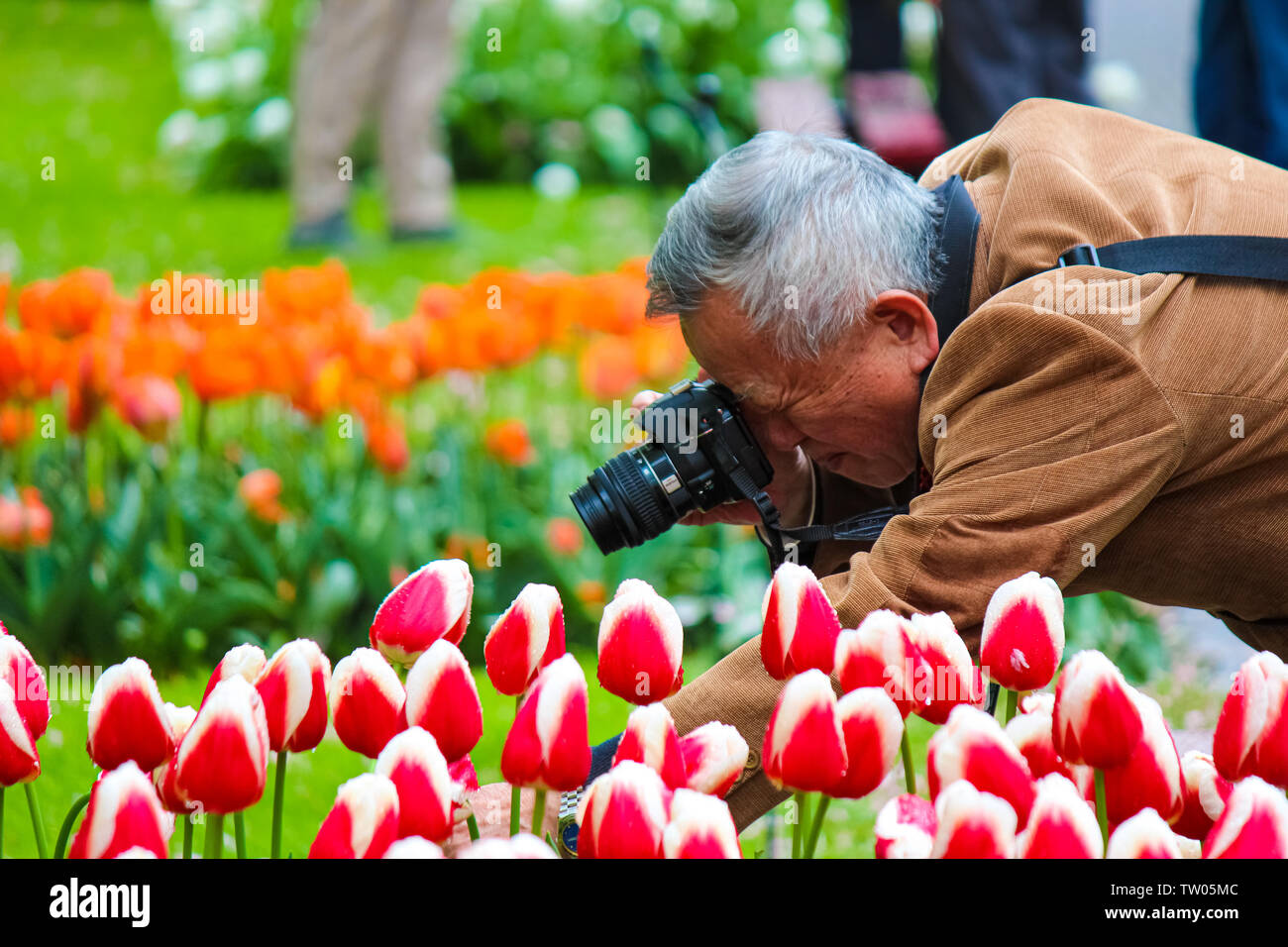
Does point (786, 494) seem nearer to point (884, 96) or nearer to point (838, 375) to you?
point (838, 375)

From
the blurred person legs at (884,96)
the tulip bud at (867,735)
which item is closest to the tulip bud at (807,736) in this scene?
the tulip bud at (867,735)

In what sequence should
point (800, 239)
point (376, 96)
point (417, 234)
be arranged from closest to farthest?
point (800, 239), point (376, 96), point (417, 234)

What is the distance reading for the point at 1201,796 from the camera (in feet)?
3.13

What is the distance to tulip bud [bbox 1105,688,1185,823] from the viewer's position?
879 mm

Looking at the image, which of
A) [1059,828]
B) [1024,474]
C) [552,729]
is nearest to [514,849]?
[552,729]

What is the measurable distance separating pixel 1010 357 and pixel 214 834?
33.5 inches

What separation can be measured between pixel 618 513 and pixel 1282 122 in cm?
228

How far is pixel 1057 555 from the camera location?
1.35 meters

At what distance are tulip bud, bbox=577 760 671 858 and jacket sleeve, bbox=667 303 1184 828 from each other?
0.54 metres

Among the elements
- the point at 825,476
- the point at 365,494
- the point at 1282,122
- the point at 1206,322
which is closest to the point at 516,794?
the point at 1206,322

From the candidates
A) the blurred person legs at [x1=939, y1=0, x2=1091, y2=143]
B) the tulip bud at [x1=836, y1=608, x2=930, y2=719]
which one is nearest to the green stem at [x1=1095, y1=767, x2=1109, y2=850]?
the tulip bud at [x1=836, y1=608, x2=930, y2=719]

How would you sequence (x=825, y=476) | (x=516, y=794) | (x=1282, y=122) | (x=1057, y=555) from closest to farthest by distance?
(x=516, y=794) < (x=1057, y=555) < (x=825, y=476) < (x=1282, y=122)

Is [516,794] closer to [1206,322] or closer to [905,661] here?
[905,661]

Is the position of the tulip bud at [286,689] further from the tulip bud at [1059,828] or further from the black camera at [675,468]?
the black camera at [675,468]
